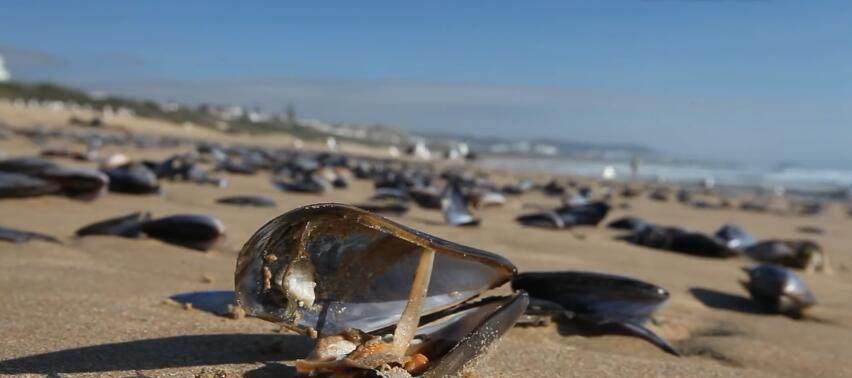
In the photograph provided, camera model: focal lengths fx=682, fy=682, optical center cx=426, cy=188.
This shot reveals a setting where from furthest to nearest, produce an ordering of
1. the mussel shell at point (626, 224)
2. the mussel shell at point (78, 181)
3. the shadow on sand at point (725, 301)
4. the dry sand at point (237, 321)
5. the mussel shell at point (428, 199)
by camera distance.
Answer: the mussel shell at point (428, 199) < the mussel shell at point (626, 224) < the mussel shell at point (78, 181) < the shadow on sand at point (725, 301) < the dry sand at point (237, 321)

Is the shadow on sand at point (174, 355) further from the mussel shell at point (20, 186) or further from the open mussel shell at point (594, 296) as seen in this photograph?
the mussel shell at point (20, 186)

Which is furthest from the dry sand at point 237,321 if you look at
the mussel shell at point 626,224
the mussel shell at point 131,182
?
the mussel shell at point 626,224

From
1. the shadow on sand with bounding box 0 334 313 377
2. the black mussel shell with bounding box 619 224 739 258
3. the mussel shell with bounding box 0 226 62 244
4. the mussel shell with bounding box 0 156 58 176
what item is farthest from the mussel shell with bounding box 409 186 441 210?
the shadow on sand with bounding box 0 334 313 377

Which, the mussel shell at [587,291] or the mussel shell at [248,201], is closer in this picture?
the mussel shell at [587,291]

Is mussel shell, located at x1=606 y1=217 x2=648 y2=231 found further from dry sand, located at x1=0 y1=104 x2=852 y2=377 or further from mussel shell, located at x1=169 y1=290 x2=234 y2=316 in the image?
mussel shell, located at x1=169 y1=290 x2=234 y2=316

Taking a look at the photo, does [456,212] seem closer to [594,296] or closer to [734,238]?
[734,238]

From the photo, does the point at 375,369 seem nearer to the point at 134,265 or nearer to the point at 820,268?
the point at 134,265

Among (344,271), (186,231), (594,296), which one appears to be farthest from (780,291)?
(186,231)
